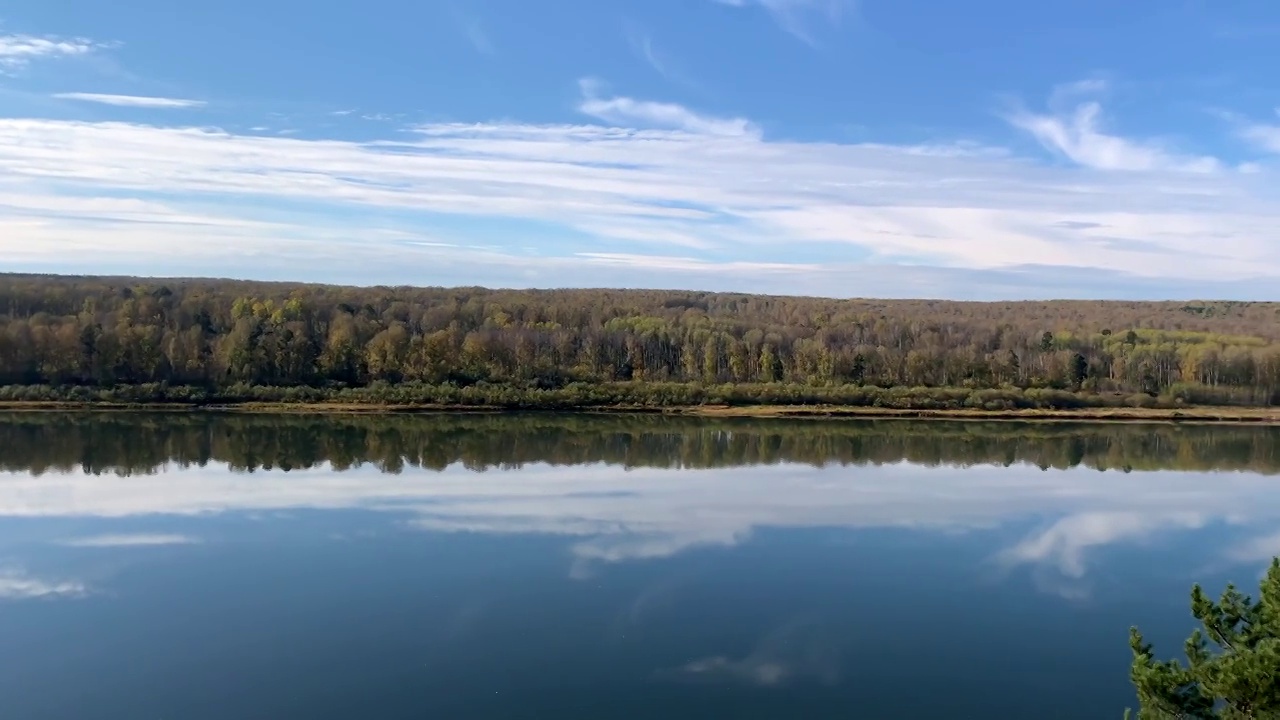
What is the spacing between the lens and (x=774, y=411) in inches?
1431

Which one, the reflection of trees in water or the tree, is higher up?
the tree

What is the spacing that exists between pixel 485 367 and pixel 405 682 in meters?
31.3

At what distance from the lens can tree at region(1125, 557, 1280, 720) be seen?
4.85m

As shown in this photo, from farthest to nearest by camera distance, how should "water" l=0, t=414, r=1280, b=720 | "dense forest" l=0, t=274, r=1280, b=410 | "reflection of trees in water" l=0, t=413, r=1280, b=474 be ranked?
1. "dense forest" l=0, t=274, r=1280, b=410
2. "reflection of trees in water" l=0, t=413, r=1280, b=474
3. "water" l=0, t=414, r=1280, b=720

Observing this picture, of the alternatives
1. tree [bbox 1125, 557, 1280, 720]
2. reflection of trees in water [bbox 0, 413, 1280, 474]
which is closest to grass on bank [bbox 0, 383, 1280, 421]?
reflection of trees in water [bbox 0, 413, 1280, 474]

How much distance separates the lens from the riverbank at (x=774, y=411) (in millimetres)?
34469

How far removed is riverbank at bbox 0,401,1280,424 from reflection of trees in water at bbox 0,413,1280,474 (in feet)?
3.93

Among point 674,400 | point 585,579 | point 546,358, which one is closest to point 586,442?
point 674,400

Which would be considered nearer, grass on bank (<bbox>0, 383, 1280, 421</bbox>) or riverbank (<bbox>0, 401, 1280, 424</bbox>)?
riverbank (<bbox>0, 401, 1280, 424</bbox>)

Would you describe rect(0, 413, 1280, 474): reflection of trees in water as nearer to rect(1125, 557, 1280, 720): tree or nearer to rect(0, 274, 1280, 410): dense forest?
rect(0, 274, 1280, 410): dense forest

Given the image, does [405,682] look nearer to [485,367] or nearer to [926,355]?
[485,367]

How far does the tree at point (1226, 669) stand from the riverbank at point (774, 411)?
29.8m

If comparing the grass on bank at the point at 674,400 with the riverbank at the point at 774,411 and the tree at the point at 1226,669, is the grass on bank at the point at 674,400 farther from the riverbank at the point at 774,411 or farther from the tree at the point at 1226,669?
the tree at the point at 1226,669

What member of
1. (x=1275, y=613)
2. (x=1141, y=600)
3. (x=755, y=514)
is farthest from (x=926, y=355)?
(x=1275, y=613)
